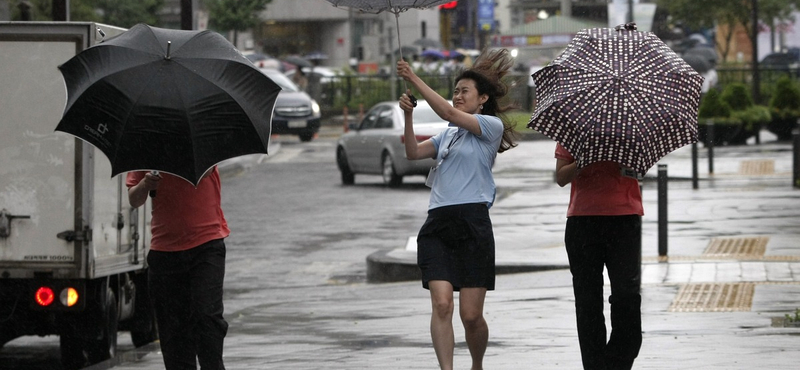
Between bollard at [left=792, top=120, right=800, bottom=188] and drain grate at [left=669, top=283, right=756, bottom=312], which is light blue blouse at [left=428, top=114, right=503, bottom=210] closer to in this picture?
drain grate at [left=669, top=283, right=756, bottom=312]

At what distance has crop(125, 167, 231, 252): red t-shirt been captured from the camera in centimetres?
709

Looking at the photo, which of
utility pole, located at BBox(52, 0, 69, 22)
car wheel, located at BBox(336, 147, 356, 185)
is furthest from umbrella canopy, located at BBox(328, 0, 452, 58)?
car wheel, located at BBox(336, 147, 356, 185)

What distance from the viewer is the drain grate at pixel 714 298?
1082 centimetres

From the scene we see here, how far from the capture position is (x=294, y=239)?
63.2 feet

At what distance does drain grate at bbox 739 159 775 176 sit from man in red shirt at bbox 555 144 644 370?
18652 millimetres

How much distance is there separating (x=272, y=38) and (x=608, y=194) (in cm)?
7676

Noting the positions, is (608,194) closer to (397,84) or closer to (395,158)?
(395,158)

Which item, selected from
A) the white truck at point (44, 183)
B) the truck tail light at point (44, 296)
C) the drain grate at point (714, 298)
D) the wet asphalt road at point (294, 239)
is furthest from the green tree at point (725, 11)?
the truck tail light at point (44, 296)

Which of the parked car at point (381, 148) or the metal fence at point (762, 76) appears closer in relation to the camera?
the parked car at point (381, 148)

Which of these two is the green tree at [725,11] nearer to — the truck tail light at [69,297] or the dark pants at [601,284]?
the truck tail light at [69,297]

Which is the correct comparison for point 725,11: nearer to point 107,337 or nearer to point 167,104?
point 107,337

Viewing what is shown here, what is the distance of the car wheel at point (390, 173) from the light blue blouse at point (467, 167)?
1900cm

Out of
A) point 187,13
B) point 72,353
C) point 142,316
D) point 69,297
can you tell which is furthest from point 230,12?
point 69,297

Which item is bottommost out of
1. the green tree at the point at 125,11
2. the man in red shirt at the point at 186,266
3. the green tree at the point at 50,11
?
the man in red shirt at the point at 186,266
